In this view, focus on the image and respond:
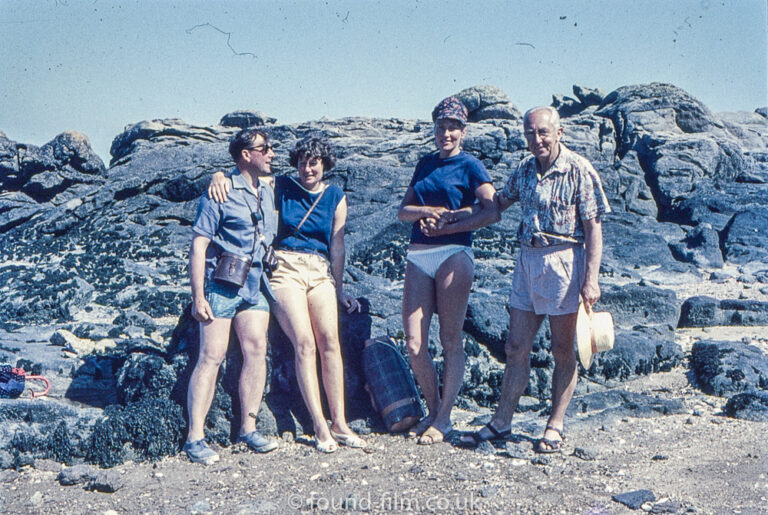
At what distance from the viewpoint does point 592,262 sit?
421 centimetres

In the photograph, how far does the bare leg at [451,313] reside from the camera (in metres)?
4.59

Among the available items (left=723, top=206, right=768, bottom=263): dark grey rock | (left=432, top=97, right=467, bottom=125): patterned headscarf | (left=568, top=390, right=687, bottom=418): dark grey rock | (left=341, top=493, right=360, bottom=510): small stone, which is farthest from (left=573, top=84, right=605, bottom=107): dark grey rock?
(left=341, top=493, right=360, bottom=510): small stone

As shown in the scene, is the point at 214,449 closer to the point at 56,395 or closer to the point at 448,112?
the point at 56,395

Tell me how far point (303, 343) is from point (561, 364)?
1.61 m

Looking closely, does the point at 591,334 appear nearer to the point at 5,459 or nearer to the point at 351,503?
the point at 351,503

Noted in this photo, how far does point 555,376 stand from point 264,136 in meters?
2.38

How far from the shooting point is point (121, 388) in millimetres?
5172

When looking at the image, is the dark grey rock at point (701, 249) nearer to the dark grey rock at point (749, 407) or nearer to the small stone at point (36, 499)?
the dark grey rock at point (749, 407)

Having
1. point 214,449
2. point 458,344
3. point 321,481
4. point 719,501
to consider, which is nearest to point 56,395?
point 214,449

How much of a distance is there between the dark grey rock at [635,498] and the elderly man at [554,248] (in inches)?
29.4

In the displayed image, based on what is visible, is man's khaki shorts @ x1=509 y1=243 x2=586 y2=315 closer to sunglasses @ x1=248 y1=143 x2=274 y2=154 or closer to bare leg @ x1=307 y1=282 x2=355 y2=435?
bare leg @ x1=307 y1=282 x2=355 y2=435

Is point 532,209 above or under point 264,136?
under

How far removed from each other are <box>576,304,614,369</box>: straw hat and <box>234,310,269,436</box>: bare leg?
192cm

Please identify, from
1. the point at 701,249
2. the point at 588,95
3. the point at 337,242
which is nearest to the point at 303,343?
the point at 337,242
